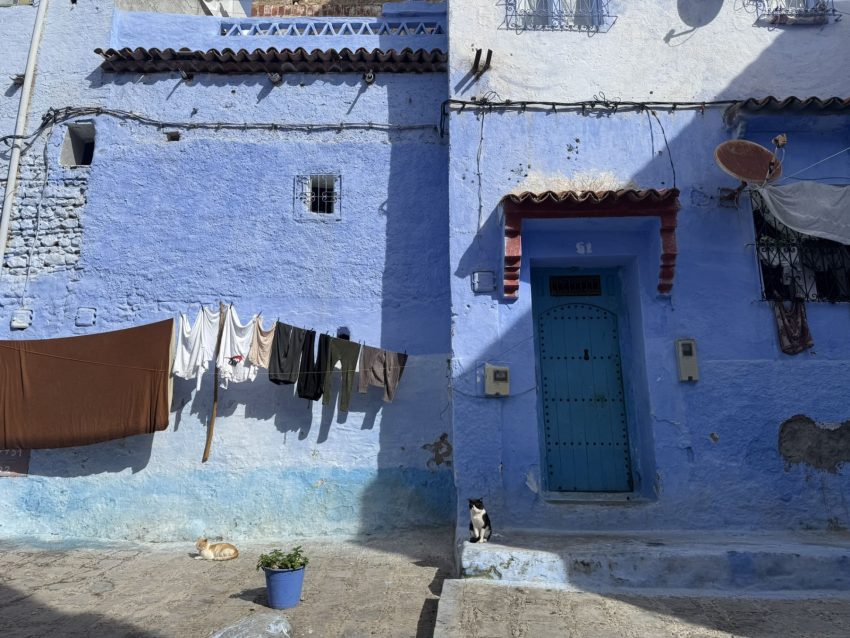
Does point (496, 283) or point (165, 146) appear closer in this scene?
→ point (496, 283)

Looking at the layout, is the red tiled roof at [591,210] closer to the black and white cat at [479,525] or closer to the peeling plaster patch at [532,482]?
the peeling plaster patch at [532,482]

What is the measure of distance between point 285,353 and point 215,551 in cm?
212

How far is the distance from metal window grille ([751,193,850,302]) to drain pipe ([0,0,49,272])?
29.1 feet

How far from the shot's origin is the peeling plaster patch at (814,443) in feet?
20.3

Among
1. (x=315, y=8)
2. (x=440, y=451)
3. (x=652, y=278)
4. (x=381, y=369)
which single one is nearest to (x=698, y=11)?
(x=652, y=278)

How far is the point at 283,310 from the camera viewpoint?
7.18 m

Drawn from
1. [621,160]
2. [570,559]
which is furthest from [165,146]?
[570,559]

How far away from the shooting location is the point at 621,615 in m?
4.30

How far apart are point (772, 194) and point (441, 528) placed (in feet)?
16.8

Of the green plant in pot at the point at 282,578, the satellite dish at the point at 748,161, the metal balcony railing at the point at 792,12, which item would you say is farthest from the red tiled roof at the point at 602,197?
the green plant in pot at the point at 282,578

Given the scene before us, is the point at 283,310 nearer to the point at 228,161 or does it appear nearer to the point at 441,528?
the point at 228,161

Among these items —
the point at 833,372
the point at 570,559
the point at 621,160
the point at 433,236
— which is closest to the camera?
the point at 570,559

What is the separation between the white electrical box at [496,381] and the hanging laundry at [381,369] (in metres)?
1.11

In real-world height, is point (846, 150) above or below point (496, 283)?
above
